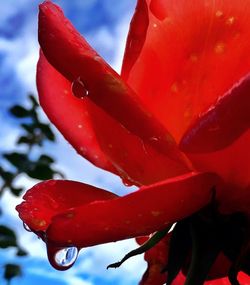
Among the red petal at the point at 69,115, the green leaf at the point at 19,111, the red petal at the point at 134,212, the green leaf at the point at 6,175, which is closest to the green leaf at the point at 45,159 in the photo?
the green leaf at the point at 6,175

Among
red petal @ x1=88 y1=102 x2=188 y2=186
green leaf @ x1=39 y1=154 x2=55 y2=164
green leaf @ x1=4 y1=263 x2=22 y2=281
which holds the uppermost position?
red petal @ x1=88 y1=102 x2=188 y2=186

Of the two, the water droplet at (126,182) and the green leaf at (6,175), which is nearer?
the water droplet at (126,182)

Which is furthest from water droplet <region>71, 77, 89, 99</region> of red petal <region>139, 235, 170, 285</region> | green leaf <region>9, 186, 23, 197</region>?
green leaf <region>9, 186, 23, 197</region>

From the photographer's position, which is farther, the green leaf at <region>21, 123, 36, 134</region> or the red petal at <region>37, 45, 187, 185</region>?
the green leaf at <region>21, 123, 36, 134</region>

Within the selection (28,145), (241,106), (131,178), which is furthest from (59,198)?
(28,145)

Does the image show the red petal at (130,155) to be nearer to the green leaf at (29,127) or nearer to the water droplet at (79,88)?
the water droplet at (79,88)

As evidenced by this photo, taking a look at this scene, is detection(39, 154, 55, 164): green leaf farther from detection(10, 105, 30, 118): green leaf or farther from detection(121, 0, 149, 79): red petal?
detection(121, 0, 149, 79): red petal

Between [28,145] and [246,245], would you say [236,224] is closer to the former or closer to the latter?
[246,245]
